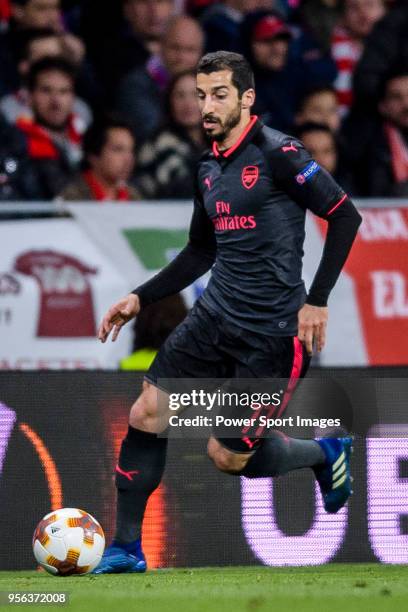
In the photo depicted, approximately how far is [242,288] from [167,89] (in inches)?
177

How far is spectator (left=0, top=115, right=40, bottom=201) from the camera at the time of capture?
938cm

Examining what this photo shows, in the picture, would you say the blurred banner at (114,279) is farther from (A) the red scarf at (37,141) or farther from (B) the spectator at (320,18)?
(B) the spectator at (320,18)

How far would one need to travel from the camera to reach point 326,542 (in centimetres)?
657

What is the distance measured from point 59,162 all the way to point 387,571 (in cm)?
443

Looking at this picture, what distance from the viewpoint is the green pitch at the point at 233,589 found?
4754 millimetres

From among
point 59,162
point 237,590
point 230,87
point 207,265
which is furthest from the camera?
point 59,162

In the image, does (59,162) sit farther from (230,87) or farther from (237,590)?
(237,590)

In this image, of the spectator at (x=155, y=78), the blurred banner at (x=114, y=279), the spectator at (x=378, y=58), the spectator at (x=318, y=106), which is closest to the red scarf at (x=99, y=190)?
the blurred banner at (x=114, y=279)

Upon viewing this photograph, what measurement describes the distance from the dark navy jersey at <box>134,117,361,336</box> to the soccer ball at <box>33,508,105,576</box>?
101cm

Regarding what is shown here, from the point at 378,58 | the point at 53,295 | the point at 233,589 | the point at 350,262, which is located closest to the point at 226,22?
the point at 378,58

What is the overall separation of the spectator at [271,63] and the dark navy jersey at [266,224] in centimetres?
467

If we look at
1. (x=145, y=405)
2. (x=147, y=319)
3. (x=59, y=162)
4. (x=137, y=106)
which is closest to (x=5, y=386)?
(x=145, y=405)

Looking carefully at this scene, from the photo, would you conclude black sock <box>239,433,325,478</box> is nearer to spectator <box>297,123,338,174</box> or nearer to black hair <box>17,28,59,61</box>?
spectator <box>297,123,338,174</box>

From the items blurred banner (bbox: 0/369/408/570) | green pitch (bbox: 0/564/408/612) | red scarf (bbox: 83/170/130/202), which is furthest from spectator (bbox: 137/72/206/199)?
green pitch (bbox: 0/564/408/612)
